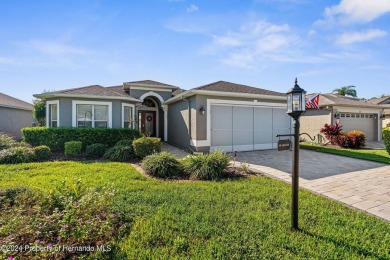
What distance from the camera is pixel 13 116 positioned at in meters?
16.9

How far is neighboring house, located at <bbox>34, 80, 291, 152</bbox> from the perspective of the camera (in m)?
11.2

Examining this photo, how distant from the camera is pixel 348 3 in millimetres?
7250

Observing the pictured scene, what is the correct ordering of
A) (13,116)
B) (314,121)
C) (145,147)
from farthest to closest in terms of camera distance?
(314,121) < (13,116) < (145,147)

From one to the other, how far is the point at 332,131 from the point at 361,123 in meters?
5.75

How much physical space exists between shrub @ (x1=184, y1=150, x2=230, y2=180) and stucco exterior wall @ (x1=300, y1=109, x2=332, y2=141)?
13.7 metres

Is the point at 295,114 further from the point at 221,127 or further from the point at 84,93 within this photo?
the point at 84,93

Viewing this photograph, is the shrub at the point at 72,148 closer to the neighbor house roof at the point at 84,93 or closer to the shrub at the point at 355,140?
the neighbor house roof at the point at 84,93

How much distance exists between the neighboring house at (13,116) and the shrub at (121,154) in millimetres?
12021

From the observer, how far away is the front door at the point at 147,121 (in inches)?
677

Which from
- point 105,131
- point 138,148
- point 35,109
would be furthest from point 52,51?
point 35,109

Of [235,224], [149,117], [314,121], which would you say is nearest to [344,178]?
[235,224]

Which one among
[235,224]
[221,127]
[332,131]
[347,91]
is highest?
[347,91]

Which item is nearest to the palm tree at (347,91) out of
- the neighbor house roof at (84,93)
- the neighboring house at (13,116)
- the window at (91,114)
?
the neighbor house roof at (84,93)

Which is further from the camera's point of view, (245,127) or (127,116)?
(127,116)
